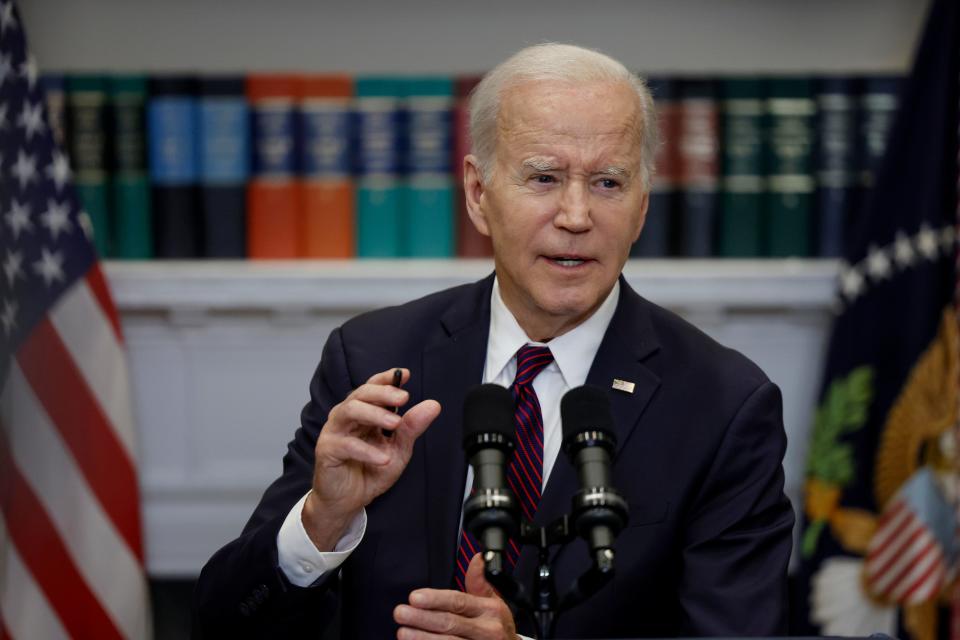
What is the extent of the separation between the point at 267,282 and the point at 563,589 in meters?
1.69

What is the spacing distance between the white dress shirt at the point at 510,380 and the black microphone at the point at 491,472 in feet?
1.51

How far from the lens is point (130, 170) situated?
3152mm

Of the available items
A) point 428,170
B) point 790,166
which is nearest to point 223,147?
point 428,170

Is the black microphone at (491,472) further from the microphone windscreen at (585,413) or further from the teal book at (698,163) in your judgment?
the teal book at (698,163)

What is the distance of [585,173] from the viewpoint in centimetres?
176

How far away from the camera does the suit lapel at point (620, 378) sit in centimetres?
177

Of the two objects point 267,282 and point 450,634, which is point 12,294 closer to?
point 267,282

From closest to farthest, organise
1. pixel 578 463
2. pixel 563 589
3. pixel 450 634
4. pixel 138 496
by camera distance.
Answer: pixel 578 463 < pixel 450 634 < pixel 563 589 < pixel 138 496

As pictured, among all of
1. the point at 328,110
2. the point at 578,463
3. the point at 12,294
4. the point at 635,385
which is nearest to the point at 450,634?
the point at 578,463

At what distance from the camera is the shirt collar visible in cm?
189

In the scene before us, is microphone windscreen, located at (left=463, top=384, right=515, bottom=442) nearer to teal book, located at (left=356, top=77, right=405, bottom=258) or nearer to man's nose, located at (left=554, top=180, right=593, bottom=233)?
man's nose, located at (left=554, top=180, right=593, bottom=233)

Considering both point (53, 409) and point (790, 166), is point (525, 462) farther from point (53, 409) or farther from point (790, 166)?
point (790, 166)

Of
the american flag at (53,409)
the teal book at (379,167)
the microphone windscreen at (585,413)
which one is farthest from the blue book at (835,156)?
the microphone windscreen at (585,413)

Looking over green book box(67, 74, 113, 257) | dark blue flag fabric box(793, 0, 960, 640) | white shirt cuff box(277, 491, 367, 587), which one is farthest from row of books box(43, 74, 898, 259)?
white shirt cuff box(277, 491, 367, 587)
